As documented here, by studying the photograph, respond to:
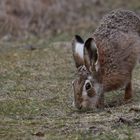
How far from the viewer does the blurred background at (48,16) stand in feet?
46.8

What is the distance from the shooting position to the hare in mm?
7387

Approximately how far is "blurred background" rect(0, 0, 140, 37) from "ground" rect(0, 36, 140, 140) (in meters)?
2.16

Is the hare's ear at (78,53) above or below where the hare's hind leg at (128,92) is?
above

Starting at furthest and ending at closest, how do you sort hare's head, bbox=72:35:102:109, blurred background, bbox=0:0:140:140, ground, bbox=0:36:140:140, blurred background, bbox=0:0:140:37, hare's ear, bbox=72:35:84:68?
blurred background, bbox=0:0:140:37 < hare's ear, bbox=72:35:84:68 < hare's head, bbox=72:35:102:109 < blurred background, bbox=0:0:140:140 < ground, bbox=0:36:140:140

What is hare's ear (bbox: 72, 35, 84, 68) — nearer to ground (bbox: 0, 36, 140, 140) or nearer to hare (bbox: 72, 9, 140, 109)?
hare (bbox: 72, 9, 140, 109)

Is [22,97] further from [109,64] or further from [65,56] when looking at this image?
[65,56]

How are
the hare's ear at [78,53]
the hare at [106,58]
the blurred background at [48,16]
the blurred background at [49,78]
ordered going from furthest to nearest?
1. the blurred background at [48,16]
2. the hare's ear at [78,53]
3. the hare at [106,58]
4. the blurred background at [49,78]

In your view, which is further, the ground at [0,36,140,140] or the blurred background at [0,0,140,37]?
the blurred background at [0,0,140,37]

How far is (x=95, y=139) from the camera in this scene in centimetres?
595

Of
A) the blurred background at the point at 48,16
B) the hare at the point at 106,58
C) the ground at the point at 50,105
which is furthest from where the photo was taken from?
the blurred background at the point at 48,16

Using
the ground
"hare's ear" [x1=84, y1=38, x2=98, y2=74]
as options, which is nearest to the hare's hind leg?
the ground

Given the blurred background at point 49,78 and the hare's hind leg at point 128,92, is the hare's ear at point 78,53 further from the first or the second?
the hare's hind leg at point 128,92

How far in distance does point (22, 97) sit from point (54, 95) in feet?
1.51

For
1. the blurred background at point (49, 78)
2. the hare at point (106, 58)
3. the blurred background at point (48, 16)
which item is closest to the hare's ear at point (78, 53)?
the hare at point (106, 58)
